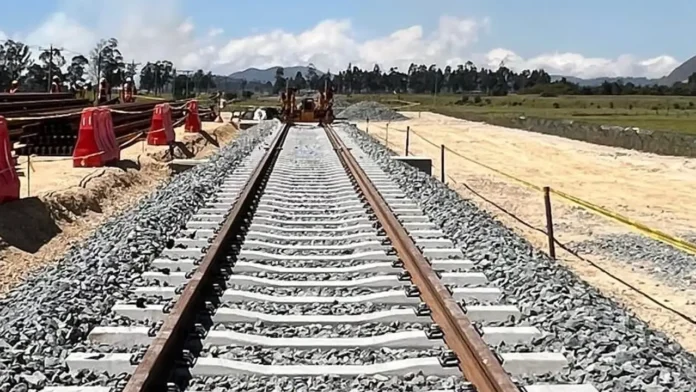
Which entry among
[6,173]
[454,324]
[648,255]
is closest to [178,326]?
[454,324]

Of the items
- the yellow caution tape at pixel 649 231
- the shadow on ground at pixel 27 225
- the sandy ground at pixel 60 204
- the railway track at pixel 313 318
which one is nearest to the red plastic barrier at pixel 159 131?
the sandy ground at pixel 60 204

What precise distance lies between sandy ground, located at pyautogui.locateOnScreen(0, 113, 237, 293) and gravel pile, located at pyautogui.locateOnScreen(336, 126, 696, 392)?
184 inches

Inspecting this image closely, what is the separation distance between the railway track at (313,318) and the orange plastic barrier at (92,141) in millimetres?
9184

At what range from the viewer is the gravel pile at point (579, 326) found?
473 centimetres

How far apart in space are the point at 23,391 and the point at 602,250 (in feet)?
32.7

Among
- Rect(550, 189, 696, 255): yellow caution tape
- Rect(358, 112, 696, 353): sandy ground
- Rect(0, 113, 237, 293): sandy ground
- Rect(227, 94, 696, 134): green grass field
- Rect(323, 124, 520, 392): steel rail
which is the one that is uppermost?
Rect(323, 124, 520, 392): steel rail

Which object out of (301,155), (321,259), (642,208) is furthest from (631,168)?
(321,259)

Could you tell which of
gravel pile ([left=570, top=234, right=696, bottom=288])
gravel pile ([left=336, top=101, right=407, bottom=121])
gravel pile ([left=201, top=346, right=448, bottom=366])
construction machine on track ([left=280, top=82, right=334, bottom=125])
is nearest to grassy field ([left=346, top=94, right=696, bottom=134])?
gravel pile ([left=336, top=101, right=407, bottom=121])

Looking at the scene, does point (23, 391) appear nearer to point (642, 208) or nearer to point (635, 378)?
point (635, 378)

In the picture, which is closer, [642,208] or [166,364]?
[166,364]

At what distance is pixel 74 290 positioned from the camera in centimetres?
634

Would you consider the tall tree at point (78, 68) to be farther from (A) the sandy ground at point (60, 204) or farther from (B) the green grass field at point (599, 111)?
(A) the sandy ground at point (60, 204)

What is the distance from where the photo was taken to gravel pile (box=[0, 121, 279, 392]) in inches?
185

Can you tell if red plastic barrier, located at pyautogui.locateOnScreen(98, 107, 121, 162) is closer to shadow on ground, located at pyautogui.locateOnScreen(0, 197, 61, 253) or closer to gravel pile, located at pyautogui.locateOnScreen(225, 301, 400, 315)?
shadow on ground, located at pyautogui.locateOnScreen(0, 197, 61, 253)
